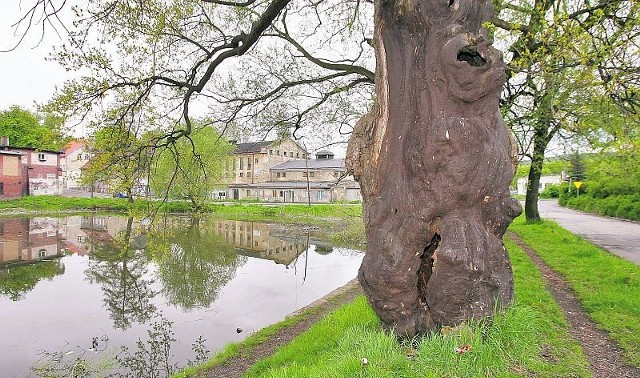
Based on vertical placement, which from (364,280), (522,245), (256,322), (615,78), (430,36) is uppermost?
(430,36)

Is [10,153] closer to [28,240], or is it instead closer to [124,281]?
[28,240]

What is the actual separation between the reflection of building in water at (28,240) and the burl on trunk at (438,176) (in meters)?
19.0

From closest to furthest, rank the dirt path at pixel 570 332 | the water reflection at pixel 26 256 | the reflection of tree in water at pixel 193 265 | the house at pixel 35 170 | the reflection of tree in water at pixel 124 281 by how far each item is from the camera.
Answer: the dirt path at pixel 570 332 → the reflection of tree in water at pixel 124 281 → the reflection of tree in water at pixel 193 265 → the water reflection at pixel 26 256 → the house at pixel 35 170

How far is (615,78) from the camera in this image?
4418 mm

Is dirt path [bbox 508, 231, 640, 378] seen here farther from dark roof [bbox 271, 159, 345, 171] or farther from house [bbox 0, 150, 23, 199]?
house [bbox 0, 150, 23, 199]

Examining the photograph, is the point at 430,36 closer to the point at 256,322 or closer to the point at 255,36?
the point at 255,36

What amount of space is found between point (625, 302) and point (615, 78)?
3.40 metres

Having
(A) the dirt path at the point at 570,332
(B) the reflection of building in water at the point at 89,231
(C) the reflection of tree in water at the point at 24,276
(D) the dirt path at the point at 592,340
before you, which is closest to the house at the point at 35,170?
(B) the reflection of building in water at the point at 89,231

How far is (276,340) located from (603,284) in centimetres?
580

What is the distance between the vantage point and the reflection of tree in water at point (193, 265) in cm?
1220

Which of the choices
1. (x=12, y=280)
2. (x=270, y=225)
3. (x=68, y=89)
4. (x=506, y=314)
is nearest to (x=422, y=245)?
(x=506, y=314)

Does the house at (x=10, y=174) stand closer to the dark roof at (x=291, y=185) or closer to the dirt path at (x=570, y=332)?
the dark roof at (x=291, y=185)

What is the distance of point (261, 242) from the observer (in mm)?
24266

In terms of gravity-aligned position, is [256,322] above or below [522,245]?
below
